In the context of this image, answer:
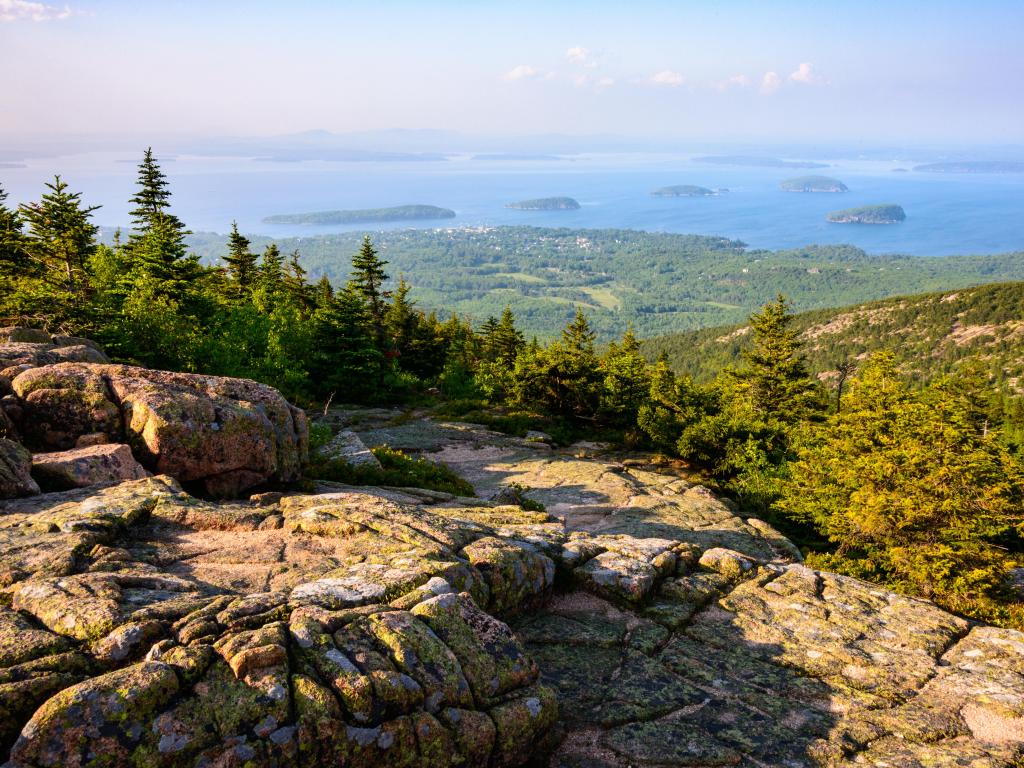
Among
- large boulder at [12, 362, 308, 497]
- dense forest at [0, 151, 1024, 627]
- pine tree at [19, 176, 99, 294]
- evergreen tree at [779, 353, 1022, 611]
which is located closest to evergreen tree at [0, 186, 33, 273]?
dense forest at [0, 151, 1024, 627]

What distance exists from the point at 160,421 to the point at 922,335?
20044cm

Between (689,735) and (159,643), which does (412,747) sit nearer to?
(159,643)

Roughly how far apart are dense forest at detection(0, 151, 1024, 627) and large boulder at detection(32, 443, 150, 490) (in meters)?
12.8

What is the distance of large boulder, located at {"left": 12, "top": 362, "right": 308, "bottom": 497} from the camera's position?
42.8 feet

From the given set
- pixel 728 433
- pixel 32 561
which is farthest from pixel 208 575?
pixel 728 433

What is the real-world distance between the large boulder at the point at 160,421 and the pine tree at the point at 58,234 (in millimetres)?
22376

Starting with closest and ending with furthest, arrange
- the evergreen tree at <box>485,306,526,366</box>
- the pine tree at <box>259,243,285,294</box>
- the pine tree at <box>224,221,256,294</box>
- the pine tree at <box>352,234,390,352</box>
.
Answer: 1. the pine tree at <box>352,234,390,352</box>
2. the pine tree at <box>259,243,285,294</box>
3. the pine tree at <box>224,221,256,294</box>
4. the evergreen tree at <box>485,306,526,366</box>

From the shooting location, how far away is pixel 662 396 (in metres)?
32.2

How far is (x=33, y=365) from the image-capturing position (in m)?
14.3

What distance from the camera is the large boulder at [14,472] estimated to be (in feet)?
34.0

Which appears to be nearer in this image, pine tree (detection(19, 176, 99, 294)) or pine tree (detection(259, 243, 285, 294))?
pine tree (detection(19, 176, 99, 294))

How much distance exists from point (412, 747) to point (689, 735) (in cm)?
414

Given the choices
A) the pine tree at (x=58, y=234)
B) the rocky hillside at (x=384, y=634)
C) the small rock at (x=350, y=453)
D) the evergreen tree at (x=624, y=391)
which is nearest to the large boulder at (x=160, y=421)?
the rocky hillside at (x=384, y=634)

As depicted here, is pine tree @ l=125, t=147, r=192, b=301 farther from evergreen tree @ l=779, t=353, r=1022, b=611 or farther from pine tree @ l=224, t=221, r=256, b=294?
evergreen tree @ l=779, t=353, r=1022, b=611
